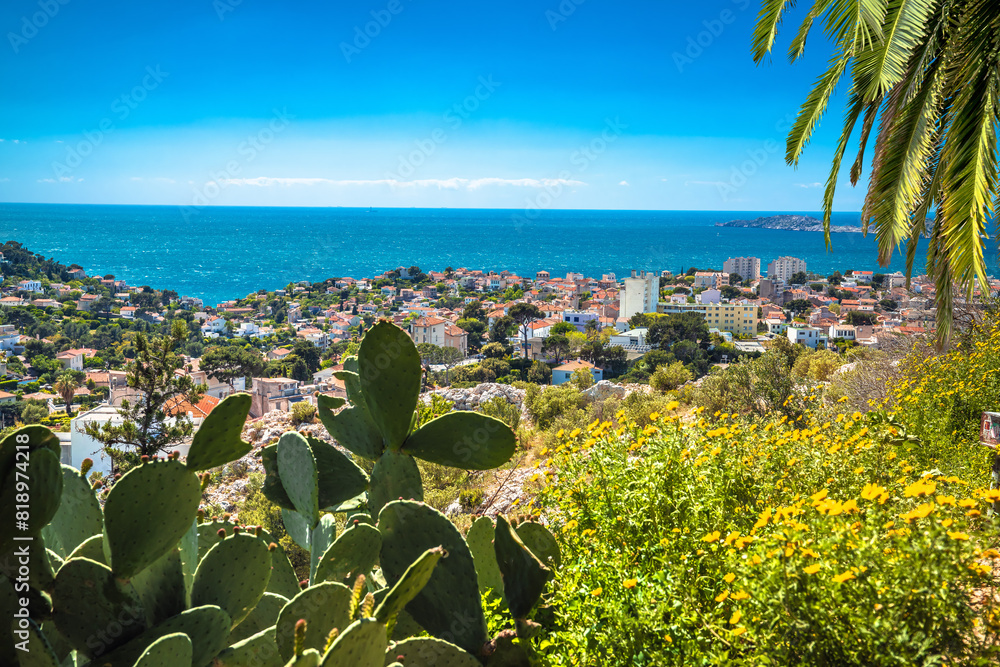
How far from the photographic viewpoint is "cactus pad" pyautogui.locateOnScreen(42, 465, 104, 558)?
129cm

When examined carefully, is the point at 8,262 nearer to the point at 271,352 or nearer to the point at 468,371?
the point at 271,352

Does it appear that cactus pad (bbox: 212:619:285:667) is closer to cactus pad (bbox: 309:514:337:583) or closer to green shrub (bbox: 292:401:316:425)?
cactus pad (bbox: 309:514:337:583)

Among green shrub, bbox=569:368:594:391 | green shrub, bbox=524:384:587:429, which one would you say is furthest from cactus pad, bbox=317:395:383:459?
green shrub, bbox=569:368:594:391

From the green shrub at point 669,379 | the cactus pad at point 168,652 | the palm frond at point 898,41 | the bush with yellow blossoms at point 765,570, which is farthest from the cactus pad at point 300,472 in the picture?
the green shrub at point 669,379

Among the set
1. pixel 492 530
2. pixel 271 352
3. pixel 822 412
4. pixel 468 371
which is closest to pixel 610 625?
pixel 492 530

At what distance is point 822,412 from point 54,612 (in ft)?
15.9

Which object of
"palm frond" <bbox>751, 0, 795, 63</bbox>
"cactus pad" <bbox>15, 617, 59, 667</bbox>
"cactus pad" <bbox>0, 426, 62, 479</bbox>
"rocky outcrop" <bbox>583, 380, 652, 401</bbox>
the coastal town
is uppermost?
"palm frond" <bbox>751, 0, 795, 63</bbox>

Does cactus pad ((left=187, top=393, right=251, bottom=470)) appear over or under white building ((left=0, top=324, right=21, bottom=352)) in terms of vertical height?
over

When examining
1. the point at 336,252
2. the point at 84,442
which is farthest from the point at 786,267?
the point at 336,252

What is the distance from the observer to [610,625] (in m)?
1.63

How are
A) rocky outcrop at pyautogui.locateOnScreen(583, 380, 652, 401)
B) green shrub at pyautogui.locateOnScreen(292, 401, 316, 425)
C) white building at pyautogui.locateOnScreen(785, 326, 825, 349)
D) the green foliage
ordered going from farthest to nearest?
white building at pyautogui.locateOnScreen(785, 326, 825, 349)
green shrub at pyautogui.locateOnScreen(292, 401, 316, 425)
rocky outcrop at pyautogui.locateOnScreen(583, 380, 652, 401)
the green foliage

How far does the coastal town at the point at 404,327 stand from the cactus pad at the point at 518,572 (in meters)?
7.73

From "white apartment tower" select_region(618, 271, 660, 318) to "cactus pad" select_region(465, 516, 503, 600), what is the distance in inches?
1491

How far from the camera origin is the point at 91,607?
1.09 meters
